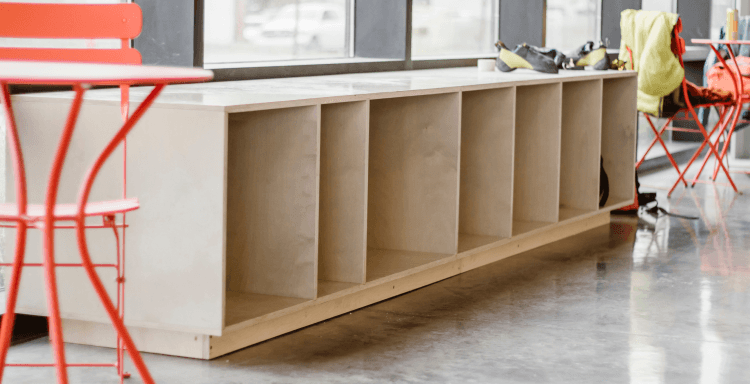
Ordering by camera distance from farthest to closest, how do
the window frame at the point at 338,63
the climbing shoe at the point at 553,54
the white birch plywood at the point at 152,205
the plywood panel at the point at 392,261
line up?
1. the climbing shoe at the point at 553,54
2. the window frame at the point at 338,63
3. the plywood panel at the point at 392,261
4. the white birch plywood at the point at 152,205

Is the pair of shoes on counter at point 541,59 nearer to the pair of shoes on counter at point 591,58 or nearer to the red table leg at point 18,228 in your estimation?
the pair of shoes on counter at point 591,58

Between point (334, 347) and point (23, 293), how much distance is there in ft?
3.21

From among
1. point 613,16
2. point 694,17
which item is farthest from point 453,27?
point 694,17

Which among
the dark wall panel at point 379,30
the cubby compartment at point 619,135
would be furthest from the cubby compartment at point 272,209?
the cubby compartment at point 619,135

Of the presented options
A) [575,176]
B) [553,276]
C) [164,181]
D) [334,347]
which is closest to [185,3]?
[164,181]

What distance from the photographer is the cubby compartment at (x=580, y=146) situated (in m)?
4.95

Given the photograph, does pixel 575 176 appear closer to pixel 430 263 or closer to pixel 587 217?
pixel 587 217

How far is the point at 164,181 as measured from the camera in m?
2.71

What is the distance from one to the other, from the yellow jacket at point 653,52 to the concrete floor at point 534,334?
1466 millimetres

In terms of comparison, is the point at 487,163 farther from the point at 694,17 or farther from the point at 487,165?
the point at 694,17

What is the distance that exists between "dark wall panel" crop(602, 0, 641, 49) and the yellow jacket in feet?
6.78

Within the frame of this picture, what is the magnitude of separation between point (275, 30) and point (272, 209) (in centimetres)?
159

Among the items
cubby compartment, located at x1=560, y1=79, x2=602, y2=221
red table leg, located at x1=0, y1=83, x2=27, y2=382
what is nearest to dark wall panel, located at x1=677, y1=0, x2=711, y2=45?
cubby compartment, located at x1=560, y1=79, x2=602, y2=221

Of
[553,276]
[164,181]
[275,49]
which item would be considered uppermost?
[275,49]
